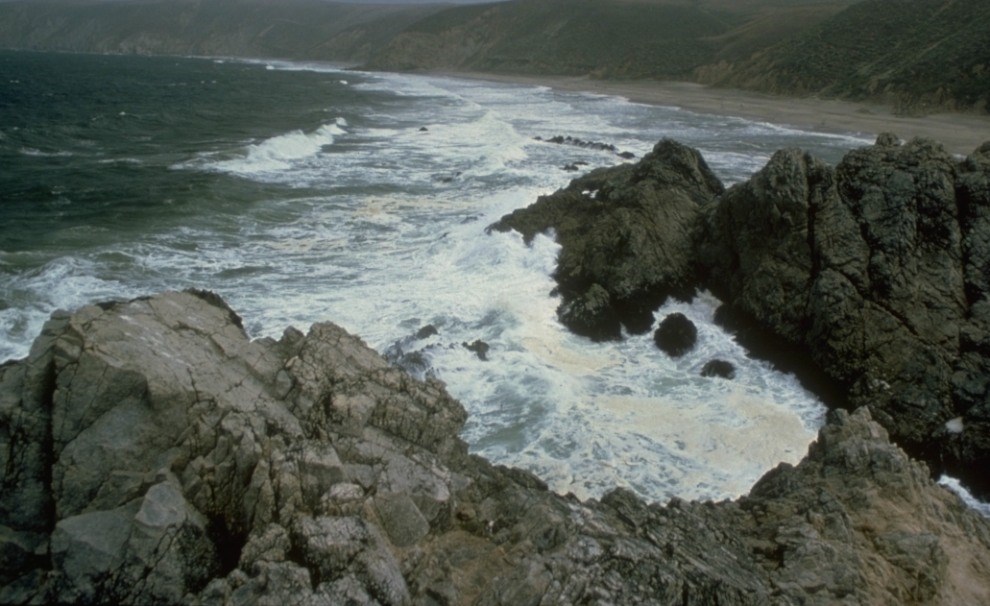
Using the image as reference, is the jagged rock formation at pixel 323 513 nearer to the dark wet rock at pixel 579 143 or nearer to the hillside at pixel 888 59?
the dark wet rock at pixel 579 143

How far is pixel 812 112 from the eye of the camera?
6588cm

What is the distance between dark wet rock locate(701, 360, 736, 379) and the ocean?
0.90ft

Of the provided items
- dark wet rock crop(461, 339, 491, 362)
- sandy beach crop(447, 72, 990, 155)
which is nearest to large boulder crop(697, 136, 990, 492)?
dark wet rock crop(461, 339, 491, 362)

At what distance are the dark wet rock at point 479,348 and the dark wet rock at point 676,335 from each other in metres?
4.21

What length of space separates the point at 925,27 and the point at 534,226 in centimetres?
7367

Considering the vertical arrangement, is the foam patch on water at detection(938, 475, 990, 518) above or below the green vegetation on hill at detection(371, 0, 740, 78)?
below

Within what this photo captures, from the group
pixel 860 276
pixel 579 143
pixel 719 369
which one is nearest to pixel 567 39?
pixel 579 143

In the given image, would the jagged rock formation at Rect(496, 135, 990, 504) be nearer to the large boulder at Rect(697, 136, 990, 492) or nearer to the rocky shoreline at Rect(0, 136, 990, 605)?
the large boulder at Rect(697, 136, 990, 492)

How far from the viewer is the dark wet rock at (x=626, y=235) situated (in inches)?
696

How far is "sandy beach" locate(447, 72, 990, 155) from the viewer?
49.6m

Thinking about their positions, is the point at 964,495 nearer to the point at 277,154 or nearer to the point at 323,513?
the point at 323,513

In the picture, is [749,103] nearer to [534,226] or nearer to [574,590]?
[534,226]

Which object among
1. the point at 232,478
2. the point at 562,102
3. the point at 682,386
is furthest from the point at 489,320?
the point at 562,102

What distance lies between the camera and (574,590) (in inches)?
255
